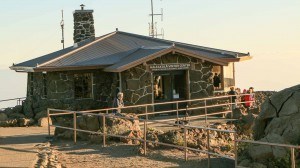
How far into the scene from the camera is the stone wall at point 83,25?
2941 cm

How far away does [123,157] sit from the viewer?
45.9 ft

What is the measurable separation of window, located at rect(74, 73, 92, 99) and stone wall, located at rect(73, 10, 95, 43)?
5305 mm

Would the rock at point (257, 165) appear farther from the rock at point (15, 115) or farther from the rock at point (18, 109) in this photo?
the rock at point (18, 109)

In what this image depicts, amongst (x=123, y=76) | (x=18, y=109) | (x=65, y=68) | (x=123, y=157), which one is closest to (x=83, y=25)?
(x=18, y=109)

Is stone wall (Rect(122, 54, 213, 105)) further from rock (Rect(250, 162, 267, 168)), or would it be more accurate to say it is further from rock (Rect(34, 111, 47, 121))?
rock (Rect(250, 162, 267, 168))

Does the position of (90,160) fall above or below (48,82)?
below


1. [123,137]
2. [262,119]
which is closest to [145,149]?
[123,137]

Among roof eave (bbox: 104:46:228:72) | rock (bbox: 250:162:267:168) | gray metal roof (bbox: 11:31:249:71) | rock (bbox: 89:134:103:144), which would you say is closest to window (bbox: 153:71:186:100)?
roof eave (bbox: 104:46:228:72)

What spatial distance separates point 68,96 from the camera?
24.8 metres

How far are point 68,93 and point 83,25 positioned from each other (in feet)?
21.1

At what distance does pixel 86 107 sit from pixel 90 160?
1144cm

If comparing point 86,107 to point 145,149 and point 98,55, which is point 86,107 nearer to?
point 98,55

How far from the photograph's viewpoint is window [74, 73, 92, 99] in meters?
25.1

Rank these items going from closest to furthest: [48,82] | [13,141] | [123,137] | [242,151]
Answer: [242,151]
[123,137]
[13,141]
[48,82]
